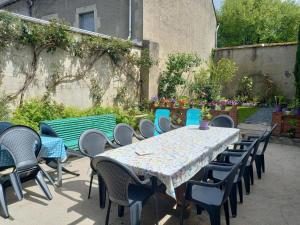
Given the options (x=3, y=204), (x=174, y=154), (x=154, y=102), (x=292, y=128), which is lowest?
(x=3, y=204)

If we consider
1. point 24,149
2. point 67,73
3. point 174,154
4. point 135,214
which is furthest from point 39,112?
point 135,214

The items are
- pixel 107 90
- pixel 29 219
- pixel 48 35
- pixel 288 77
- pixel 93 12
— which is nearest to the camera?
pixel 29 219

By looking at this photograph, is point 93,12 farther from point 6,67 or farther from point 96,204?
point 96,204

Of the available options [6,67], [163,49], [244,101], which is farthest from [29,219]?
[244,101]

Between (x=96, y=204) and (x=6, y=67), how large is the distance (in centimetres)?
434

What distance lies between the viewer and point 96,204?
4.24 meters

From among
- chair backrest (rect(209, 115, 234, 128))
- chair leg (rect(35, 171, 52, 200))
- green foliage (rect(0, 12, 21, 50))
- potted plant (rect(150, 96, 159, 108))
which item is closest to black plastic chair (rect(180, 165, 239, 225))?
chair leg (rect(35, 171, 52, 200))

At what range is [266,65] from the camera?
1546 centimetres

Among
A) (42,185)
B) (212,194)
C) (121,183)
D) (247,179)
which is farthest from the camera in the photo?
(247,179)

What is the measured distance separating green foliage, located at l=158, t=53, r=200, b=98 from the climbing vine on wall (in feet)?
6.21

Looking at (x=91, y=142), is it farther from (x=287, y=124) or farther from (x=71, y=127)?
(x=287, y=124)

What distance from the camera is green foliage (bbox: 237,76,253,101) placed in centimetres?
1562

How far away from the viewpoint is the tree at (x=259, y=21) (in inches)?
1007

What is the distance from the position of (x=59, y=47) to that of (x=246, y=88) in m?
11.5
